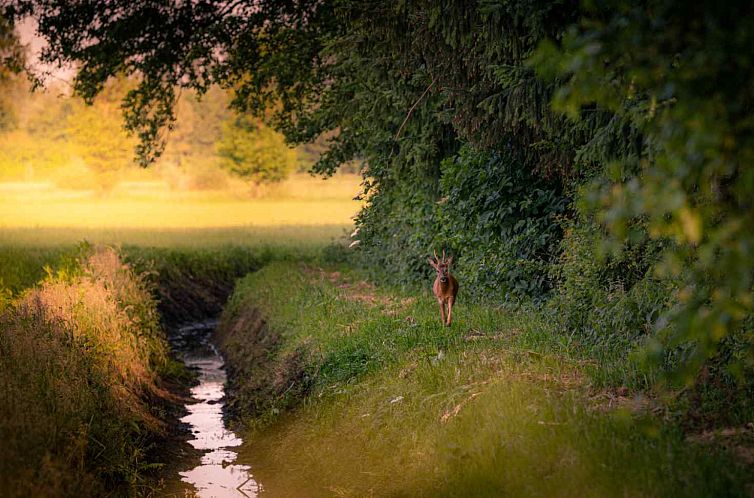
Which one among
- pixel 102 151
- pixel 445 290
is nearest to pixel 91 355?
pixel 445 290

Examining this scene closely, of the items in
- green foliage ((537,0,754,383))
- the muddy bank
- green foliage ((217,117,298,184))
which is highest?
green foliage ((217,117,298,184))

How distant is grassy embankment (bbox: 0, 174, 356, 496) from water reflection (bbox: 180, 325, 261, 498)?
55 cm

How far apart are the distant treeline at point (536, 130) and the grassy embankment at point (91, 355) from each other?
4874 mm

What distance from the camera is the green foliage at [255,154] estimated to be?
7344cm

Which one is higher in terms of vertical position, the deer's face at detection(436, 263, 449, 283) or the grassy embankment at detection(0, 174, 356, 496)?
the deer's face at detection(436, 263, 449, 283)

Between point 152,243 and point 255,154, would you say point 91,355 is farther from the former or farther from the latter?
point 255,154

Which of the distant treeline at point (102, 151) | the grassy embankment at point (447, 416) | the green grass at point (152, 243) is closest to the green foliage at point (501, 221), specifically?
the grassy embankment at point (447, 416)

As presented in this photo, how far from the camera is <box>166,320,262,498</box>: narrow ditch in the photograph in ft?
34.2

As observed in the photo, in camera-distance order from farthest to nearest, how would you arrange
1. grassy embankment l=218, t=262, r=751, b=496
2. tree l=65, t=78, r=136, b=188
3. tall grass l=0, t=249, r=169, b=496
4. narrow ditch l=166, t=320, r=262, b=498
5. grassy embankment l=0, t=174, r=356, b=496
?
tree l=65, t=78, r=136, b=188
narrow ditch l=166, t=320, r=262, b=498
grassy embankment l=0, t=174, r=356, b=496
tall grass l=0, t=249, r=169, b=496
grassy embankment l=218, t=262, r=751, b=496

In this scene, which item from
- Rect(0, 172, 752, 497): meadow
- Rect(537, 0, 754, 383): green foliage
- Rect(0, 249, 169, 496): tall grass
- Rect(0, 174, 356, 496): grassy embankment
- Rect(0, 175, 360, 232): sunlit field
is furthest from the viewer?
Rect(0, 175, 360, 232): sunlit field

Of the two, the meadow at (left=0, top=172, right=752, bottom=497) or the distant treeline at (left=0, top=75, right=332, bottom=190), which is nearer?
the meadow at (left=0, top=172, right=752, bottom=497)

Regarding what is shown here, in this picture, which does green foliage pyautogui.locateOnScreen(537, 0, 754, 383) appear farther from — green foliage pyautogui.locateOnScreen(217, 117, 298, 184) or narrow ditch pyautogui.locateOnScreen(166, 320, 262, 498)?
green foliage pyautogui.locateOnScreen(217, 117, 298, 184)

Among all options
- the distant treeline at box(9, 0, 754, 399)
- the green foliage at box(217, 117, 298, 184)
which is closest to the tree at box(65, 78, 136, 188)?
the green foliage at box(217, 117, 298, 184)

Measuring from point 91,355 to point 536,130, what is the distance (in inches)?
261
